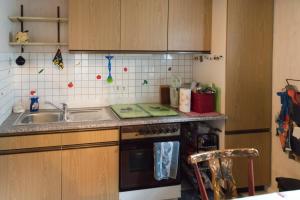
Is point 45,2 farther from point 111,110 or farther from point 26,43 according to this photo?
point 111,110

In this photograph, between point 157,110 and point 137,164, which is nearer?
point 137,164

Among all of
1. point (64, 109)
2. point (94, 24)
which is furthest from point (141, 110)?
point (94, 24)

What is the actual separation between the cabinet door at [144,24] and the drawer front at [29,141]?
102 cm

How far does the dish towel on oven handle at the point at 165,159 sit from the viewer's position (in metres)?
2.52

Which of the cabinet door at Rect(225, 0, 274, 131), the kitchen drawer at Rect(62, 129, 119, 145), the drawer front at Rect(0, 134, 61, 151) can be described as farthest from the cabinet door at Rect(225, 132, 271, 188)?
the drawer front at Rect(0, 134, 61, 151)

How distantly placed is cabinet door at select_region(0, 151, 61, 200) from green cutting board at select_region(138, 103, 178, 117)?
2.99ft

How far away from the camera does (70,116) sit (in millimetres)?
2707

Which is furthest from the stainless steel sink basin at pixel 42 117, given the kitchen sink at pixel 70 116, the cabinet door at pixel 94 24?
the cabinet door at pixel 94 24

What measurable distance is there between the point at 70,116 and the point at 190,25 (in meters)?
1.45

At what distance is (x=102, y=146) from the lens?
7.92 ft

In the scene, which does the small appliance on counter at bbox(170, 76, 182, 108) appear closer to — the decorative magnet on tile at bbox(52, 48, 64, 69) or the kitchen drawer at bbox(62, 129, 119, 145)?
the kitchen drawer at bbox(62, 129, 119, 145)

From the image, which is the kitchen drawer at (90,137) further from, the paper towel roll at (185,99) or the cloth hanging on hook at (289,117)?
the cloth hanging on hook at (289,117)

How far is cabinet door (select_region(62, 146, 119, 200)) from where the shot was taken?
2.36m

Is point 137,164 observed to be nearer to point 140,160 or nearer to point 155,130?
point 140,160
